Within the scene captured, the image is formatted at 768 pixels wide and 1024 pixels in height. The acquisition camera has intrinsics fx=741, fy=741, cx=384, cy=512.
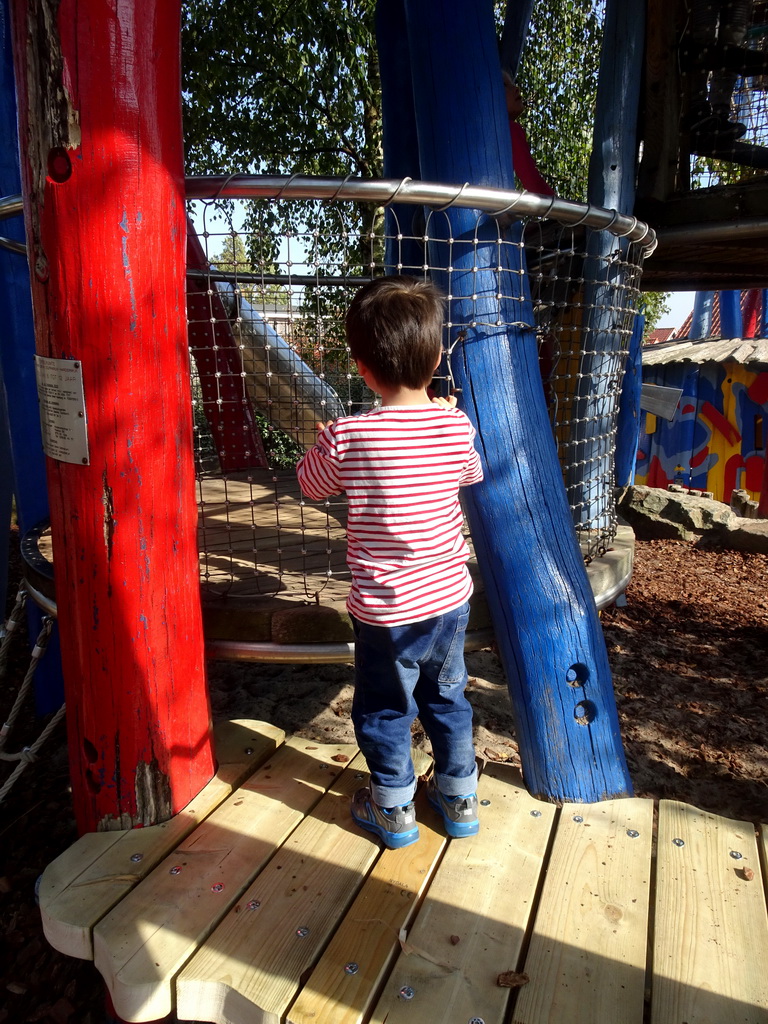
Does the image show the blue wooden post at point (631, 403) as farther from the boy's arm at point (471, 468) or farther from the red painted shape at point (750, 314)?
the red painted shape at point (750, 314)

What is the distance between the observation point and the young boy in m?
1.77

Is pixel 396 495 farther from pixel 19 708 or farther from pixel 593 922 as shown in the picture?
pixel 19 708

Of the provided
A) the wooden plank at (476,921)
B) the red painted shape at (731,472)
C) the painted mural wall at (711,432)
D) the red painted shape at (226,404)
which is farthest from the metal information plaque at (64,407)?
the red painted shape at (731,472)

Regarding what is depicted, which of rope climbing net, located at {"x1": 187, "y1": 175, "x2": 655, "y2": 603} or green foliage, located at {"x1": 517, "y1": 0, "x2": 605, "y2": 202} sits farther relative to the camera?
green foliage, located at {"x1": 517, "y1": 0, "x2": 605, "y2": 202}

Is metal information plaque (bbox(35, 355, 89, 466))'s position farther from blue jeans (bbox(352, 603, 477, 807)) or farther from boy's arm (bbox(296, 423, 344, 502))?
blue jeans (bbox(352, 603, 477, 807))

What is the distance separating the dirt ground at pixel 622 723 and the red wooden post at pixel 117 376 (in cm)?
83

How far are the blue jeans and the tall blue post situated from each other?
2.04m

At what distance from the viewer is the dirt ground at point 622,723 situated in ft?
8.00

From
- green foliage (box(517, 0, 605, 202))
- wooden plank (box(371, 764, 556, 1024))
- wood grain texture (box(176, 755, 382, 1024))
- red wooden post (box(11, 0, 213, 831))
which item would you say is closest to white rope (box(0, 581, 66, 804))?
red wooden post (box(11, 0, 213, 831))

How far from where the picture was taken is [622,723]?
3768 mm

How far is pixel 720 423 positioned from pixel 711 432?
0.22m

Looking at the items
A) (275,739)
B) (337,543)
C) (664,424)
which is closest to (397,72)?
(337,543)

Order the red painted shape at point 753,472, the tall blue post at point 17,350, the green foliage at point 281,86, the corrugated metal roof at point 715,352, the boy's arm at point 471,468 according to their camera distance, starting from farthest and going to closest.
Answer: the red painted shape at point 753,472, the corrugated metal roof at point 715,352, the green foliage at point 281,86, the tall blue post at point 17,350, the boy's arm at point 471,468

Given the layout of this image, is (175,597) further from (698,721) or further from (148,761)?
(698,721)
